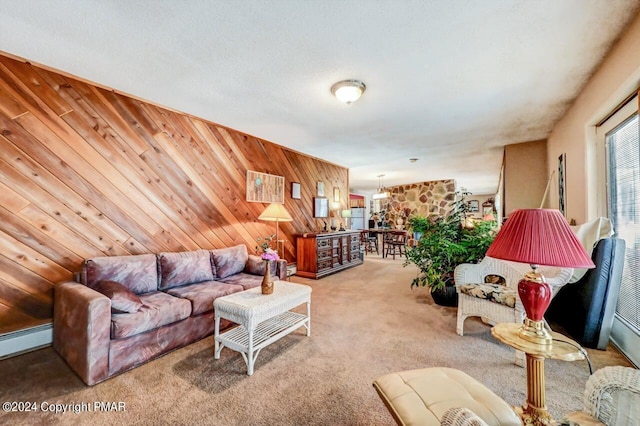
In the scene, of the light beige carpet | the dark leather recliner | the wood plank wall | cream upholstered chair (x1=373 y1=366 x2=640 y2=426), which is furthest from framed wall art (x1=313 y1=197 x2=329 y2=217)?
cream upholstered chair (x1=373 y1=366 x2=640 y2=426)

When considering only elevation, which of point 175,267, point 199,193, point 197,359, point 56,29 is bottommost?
point 197,359

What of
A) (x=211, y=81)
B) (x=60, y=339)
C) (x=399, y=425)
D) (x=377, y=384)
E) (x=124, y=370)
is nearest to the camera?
(x=399, y=425)

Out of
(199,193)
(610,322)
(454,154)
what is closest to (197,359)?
(199,193)

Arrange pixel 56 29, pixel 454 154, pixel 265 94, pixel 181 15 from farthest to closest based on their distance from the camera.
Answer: pixel 454 154 → pixel 265 94 → pixel 56 29 → pixel 181 15

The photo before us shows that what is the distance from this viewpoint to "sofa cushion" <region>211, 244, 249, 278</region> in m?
3.23

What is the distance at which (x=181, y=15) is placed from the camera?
167 cm

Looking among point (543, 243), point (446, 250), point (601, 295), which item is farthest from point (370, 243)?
point (543, 243)

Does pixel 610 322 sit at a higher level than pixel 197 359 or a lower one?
higher

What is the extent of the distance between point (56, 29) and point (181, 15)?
38.1 inches

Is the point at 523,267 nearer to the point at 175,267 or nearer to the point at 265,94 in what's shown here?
the point at 265,94

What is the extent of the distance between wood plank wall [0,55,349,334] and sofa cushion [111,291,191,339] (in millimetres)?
848

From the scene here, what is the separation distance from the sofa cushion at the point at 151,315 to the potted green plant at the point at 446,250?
279cm

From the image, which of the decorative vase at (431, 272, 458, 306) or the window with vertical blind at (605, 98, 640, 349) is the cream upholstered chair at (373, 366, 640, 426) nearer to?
the window with vertical blind at (605, 98, 640, 349)

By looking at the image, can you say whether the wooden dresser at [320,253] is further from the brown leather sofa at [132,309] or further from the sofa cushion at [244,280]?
the brown leather sofa at [132,309]
